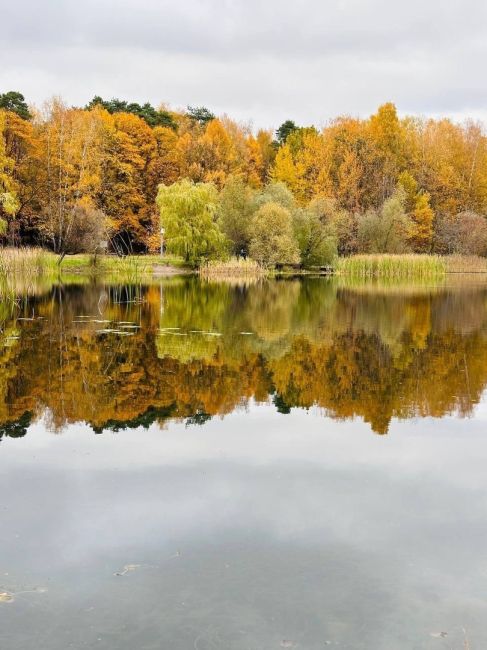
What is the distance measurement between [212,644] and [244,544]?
4.03ft

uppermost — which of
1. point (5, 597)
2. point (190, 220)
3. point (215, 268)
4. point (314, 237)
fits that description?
point (190, 220)

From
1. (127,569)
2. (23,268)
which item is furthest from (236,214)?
(127,569)

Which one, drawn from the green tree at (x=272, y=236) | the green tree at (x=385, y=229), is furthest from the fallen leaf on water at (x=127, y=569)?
the green tree at (x=385, y=229)

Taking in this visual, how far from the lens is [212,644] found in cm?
395

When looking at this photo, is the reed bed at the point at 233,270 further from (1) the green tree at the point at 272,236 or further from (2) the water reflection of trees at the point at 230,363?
(2) the water reflection of trees at the point at 230,363

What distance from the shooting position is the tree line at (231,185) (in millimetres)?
46188

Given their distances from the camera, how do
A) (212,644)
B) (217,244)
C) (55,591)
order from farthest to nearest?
(217,244)
(55,591)
(212,644)

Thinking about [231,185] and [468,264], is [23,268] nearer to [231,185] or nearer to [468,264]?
[231,185]

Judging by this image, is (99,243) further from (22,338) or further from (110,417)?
(110,417)

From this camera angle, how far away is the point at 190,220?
44.8 meters

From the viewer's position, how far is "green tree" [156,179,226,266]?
146ft

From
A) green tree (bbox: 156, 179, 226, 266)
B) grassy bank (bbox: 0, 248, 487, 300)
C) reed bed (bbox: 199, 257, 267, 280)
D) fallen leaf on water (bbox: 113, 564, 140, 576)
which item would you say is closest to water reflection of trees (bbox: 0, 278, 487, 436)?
fallen leaf on water (bbox: 113, 564, 140, 576)

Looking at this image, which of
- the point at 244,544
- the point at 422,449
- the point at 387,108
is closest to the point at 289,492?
the point at 244,544

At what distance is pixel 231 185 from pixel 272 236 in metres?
6.30
